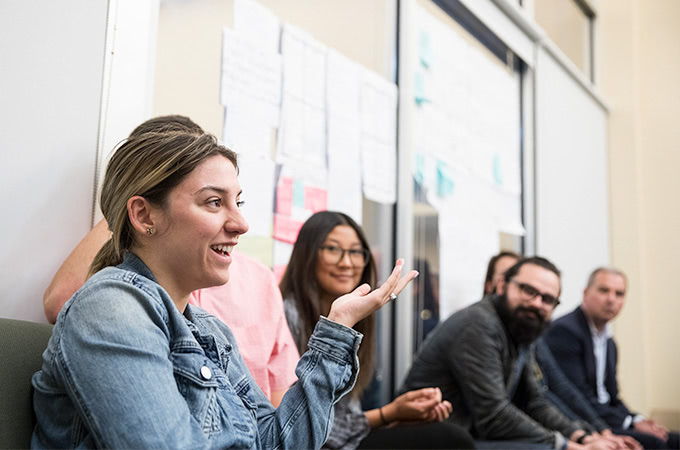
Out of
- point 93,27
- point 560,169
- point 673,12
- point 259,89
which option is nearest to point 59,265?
point 93,27

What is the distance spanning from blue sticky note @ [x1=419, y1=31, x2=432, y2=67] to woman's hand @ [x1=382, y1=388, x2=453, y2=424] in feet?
5.21

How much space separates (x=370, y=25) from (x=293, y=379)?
1666mm

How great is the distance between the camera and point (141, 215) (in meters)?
1.17

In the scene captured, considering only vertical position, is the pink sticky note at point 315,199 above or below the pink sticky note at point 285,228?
above

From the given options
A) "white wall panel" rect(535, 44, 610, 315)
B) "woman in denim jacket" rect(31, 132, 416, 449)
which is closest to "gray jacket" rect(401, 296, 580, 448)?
"woman in denim jacket" rect(31, 132, 416, 449)

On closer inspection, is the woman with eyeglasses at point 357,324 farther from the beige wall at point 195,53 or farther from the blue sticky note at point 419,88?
the blue sticky note at point 419,88

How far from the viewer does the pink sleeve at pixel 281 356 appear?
1814mm

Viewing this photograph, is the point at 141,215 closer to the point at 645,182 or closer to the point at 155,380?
the point at 155,380

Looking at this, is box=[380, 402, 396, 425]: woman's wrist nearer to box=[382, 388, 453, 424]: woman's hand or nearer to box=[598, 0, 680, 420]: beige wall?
box=[382, 388, 453, 424]: woman's hand

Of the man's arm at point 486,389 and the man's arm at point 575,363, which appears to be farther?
the man's arm at point 575,363

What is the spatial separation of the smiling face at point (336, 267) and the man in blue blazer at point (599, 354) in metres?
1.97

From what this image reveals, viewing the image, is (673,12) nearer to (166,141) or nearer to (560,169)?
(560,169)

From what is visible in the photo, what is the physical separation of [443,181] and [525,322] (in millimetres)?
838

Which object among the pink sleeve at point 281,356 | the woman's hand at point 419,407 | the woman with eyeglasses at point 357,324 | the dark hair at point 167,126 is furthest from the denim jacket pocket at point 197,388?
the woman's hand at point 419,407
